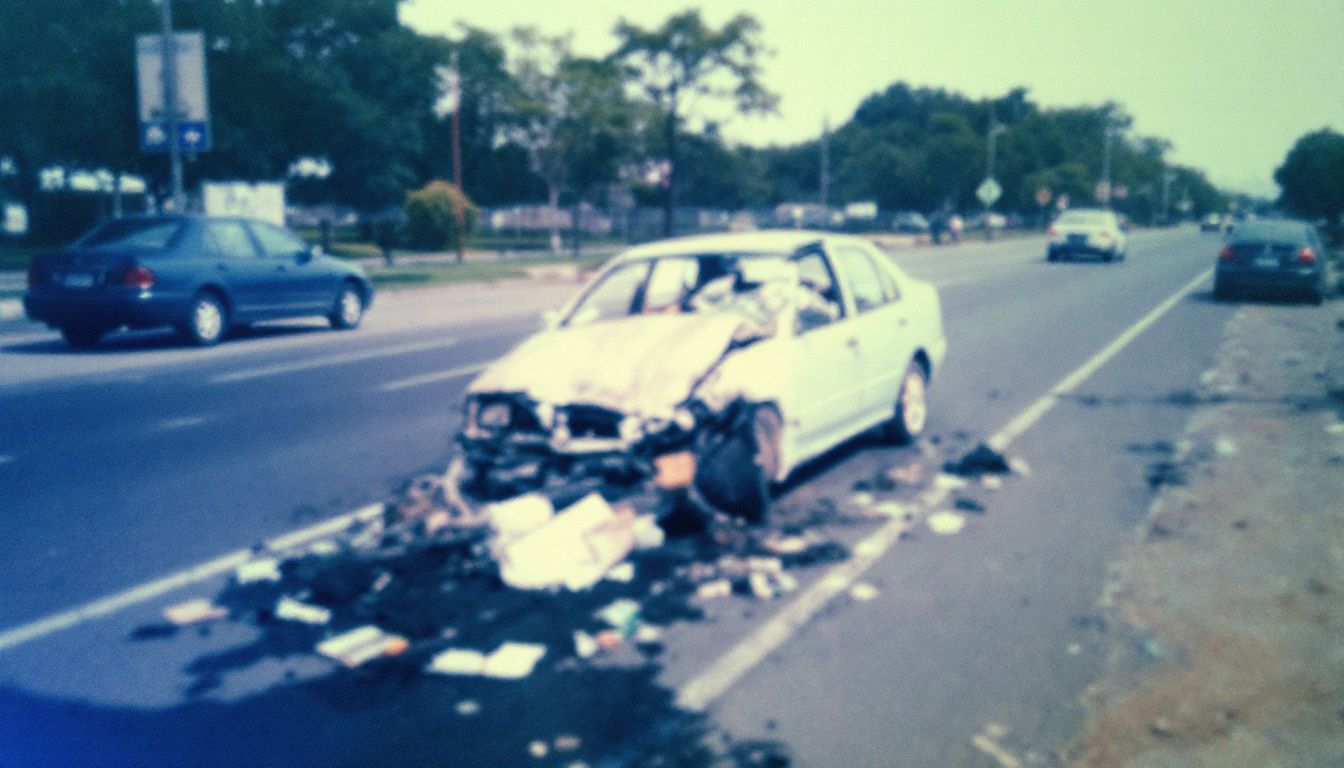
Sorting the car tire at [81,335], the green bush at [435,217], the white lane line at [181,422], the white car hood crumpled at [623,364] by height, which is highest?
the green bush at [435,217]

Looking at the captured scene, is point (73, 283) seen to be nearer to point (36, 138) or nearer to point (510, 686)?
point (510, 686)

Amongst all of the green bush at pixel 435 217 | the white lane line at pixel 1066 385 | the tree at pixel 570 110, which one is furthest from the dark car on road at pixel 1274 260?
the tree at pixel 570 110

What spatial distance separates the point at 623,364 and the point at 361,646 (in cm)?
215

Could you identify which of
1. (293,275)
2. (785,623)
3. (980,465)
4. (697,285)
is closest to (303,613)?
(785,623)

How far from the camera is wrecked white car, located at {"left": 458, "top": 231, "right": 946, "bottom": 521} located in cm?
539

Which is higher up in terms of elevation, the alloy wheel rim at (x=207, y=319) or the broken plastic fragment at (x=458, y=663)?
the alloy wheel rim at (x=207, y=319)

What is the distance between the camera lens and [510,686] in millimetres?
3863

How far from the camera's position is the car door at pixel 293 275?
50.1ft

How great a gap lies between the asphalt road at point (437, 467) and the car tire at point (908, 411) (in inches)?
6.8

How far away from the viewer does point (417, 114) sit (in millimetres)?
49438

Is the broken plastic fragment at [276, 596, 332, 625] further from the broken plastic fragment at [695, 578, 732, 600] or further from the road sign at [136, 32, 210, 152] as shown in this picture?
the road sign at [136, 32, 210, 152]

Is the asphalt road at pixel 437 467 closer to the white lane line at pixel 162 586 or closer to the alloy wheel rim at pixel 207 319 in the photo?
the white lane line at pixel 162 586

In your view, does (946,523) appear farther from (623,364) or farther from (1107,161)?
(1107,161)

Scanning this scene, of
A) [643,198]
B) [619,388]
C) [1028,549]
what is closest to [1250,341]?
[1028,549]
